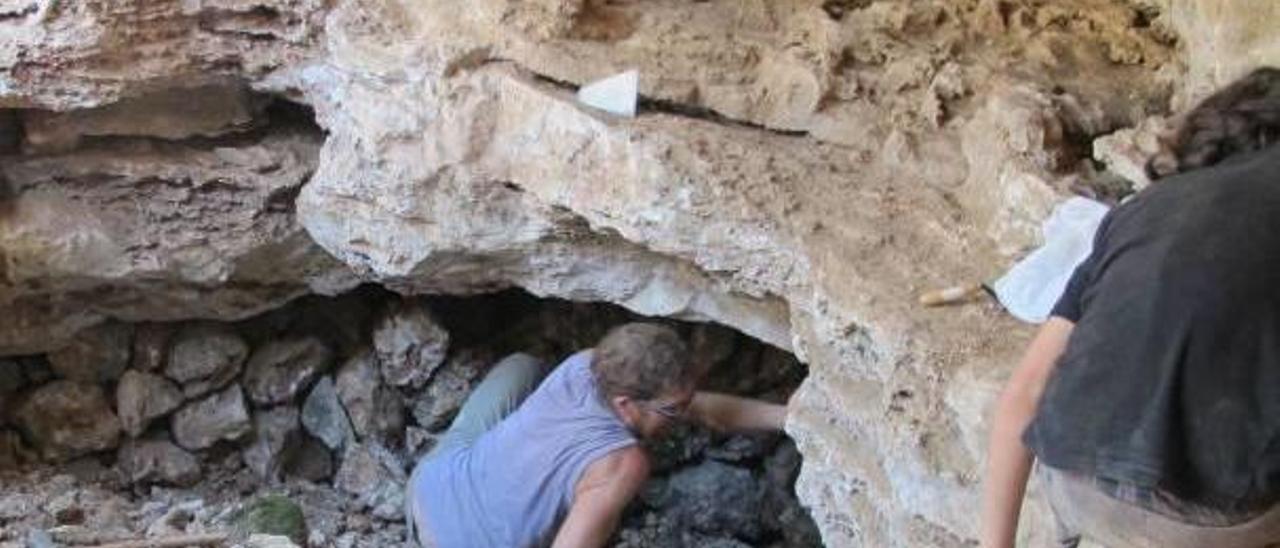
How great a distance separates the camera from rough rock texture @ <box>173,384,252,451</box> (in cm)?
420

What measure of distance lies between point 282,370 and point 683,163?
1745 mm

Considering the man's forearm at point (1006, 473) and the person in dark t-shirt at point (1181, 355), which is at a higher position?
the person in dark t-shirt at point (1181, 355)

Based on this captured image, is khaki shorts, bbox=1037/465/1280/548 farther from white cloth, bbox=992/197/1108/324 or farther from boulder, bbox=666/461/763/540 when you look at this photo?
boulder, bbox=666/461/763/540

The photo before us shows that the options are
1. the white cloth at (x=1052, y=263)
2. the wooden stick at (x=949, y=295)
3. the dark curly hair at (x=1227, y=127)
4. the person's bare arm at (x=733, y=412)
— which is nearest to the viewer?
the dark curly hair at (x=1227, y=127)

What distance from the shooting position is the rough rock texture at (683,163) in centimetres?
265

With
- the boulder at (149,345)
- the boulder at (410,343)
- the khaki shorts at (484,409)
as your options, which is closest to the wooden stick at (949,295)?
the khaki shorts at (484,409)

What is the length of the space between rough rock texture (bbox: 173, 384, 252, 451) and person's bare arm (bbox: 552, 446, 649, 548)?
1.33 meters

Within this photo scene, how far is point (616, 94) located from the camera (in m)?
3.03

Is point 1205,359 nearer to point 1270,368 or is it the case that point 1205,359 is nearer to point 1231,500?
point 1270,368

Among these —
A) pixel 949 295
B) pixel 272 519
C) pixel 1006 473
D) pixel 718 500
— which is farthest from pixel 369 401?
pixel 1006 473

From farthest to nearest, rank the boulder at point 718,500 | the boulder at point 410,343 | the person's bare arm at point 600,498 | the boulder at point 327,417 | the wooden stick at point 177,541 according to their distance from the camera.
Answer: the boulder at point 327,417, the boulder at point 410,343, the boulder at point 718,500, the person's bare arm at point 600,498, the wooden stick at point 177,541

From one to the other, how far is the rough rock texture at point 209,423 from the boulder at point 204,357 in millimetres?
46

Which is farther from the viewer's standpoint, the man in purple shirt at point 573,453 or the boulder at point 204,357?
the boulder at point 204,357

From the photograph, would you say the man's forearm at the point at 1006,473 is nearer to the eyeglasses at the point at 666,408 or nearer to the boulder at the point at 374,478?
the eyeglasses at the point at 666,408
